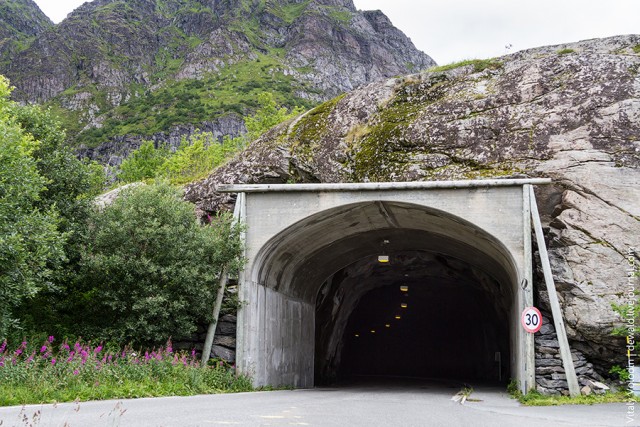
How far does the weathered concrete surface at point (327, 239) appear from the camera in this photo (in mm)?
18625

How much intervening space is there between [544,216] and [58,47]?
163 meters

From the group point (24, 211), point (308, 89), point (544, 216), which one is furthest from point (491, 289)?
point (308, 89)

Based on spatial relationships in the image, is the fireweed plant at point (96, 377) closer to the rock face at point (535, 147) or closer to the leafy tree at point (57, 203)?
the leafy tree at point (57, 203)

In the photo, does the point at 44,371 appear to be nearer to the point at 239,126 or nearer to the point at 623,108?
the point at 623,108

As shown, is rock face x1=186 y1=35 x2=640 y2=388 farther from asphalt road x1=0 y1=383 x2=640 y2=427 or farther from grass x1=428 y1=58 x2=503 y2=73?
asphalt road x1=0 y1=383 x2=640 y2=427

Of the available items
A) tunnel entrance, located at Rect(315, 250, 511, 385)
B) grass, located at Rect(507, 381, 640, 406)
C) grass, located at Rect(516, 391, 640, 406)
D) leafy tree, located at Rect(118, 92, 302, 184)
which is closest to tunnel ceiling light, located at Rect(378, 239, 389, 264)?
tunnel entrance, located at Rect(315, 250, 511, 385)

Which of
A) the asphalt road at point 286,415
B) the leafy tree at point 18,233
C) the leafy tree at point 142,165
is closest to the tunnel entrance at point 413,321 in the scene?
the asphalt road at point 286,415

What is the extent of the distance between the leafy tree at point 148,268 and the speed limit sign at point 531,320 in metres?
8.01

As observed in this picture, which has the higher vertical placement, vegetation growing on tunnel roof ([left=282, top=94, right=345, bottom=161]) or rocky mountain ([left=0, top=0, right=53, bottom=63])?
rocky mountain ([left=0, top=0, right=53, bottom=63])

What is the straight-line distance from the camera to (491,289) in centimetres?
2911

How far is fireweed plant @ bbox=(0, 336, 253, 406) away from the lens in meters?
11.3

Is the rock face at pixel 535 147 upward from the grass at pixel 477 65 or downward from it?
downward

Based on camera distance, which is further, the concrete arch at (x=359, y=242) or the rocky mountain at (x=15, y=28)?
the rocky mountain at (x=15, y=28)

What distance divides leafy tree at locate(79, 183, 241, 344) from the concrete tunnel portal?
1.45 metres
